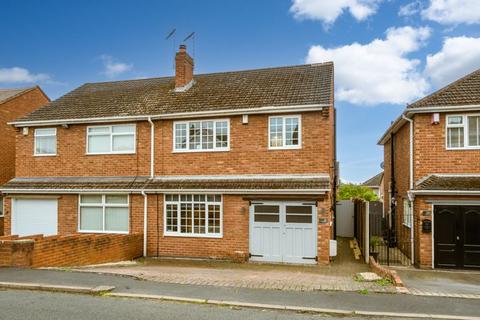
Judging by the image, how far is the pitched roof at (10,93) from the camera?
22.7 meters

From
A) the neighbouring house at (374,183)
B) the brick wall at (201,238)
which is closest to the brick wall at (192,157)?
the brick wall at (201,238)

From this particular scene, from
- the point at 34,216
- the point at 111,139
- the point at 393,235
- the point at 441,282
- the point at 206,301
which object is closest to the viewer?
the point at 206,301

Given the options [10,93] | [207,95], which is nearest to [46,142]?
[207,95]

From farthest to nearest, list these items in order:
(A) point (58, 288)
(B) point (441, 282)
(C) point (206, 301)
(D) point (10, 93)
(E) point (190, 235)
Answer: (D) point (10, 93)
(E) point (190, 235)
(B) point (441, 282)
(A) point (58, 288)
(C) point (206, 301)

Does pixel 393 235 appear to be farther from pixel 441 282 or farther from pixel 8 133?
pixel 8 133

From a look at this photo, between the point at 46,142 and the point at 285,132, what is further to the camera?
the point at 46,142

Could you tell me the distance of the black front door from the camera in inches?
510

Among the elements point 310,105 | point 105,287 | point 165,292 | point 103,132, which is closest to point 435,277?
point 310,105

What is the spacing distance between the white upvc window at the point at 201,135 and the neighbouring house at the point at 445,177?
6206mm

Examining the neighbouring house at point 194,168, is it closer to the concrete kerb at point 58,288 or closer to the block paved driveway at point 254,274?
the block paved driveway at point 254,274

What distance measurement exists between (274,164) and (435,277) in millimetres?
5903

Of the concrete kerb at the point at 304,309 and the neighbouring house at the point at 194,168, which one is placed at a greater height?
the neighbouring house at the point at 194,168

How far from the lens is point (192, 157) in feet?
50.0

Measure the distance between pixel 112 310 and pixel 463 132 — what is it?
11.8 m
